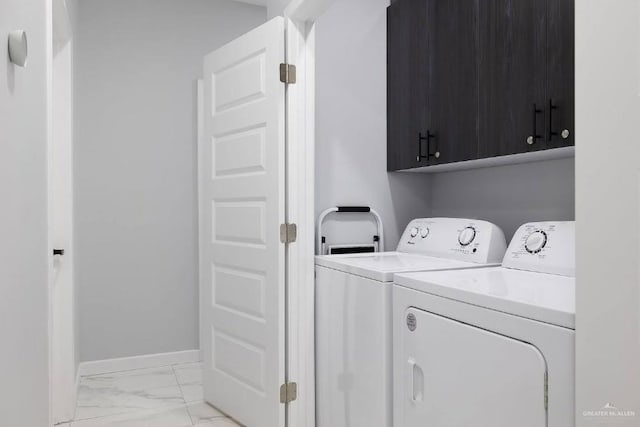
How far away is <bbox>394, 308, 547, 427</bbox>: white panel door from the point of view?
122 cm

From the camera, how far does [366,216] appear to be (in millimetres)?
2771

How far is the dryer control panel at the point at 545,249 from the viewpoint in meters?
1.78

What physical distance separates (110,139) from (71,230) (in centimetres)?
93

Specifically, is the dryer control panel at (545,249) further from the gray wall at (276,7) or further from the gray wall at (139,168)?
the gray wall at (139,168)

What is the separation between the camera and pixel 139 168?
11.0 ft

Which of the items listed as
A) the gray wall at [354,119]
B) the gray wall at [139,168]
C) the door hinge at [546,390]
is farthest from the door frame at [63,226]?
the door hinge at [546,390]

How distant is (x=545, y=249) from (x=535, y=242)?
7 centimetres

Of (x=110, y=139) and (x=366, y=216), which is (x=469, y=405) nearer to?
(x=366, y=216)

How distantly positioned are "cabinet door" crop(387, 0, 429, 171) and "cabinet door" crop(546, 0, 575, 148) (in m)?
0.75

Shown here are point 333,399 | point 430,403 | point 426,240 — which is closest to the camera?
point 430,403

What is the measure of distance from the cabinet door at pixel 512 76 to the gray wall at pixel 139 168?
2130 mm

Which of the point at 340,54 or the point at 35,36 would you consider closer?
the point at 35,36

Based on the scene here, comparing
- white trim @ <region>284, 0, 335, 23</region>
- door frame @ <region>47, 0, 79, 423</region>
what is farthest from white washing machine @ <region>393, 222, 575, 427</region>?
door frame @ <region>47, 0, 79, 423</region>

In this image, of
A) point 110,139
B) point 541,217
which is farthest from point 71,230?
point 541,217
